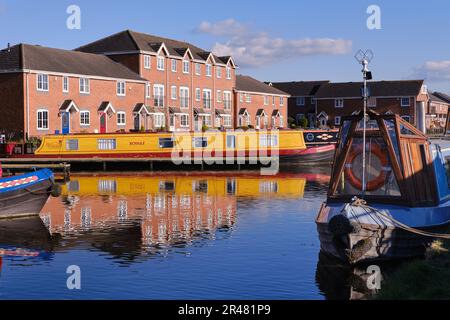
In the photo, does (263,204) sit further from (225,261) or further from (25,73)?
(25,73)

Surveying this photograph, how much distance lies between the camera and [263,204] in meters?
29.0

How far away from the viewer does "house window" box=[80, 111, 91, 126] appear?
59.1 m

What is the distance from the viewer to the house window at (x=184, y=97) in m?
73.3

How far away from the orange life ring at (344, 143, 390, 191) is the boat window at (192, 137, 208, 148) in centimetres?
3202

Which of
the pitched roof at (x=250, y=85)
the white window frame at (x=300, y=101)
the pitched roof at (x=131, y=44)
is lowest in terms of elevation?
the white window frame at (x=300, y=101)

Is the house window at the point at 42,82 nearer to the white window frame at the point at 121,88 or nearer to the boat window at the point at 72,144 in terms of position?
the boat window at the point at 72,144

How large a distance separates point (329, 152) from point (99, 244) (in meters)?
33.9

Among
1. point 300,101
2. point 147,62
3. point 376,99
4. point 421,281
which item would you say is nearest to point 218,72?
point 147,62

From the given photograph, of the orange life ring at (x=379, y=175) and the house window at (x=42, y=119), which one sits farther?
the house window at (x=42, y=119)

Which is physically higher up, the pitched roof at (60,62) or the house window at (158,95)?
the pitched roof at (60,62)

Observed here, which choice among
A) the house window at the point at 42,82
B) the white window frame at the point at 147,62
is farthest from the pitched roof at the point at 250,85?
the house window at the point at 42,82

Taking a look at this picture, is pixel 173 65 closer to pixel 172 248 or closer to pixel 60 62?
pixel 60 62

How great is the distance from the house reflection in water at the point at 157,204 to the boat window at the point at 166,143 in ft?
18.8
